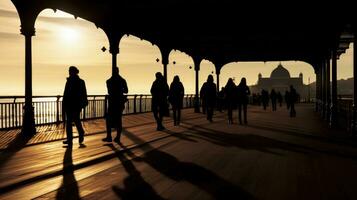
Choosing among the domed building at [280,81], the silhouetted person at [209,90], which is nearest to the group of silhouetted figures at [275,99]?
the silhouetted person at [209,90]

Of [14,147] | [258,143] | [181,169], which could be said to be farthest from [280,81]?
[181,169]

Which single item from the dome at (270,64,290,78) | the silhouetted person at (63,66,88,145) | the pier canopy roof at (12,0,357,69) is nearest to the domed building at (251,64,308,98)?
the dome at (270,64,290,78)

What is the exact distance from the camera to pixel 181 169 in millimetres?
7043

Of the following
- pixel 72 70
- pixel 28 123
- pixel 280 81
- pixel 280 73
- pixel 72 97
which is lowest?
pixel 28 123

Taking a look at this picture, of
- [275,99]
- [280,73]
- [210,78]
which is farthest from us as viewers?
[280,73]

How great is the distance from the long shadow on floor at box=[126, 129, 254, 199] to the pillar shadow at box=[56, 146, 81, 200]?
1.31 m

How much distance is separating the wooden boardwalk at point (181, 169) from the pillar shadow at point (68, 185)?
0.01 m

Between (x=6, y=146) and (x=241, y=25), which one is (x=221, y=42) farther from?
(x=6, y=146)

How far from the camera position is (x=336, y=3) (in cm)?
1361

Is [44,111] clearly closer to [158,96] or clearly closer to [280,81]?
[158,96]

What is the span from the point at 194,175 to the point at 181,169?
567 mm

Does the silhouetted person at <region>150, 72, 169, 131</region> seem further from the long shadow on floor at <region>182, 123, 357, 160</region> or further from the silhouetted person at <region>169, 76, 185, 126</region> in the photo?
the silhouetted person at <region>169, 76, 185, 126</region>

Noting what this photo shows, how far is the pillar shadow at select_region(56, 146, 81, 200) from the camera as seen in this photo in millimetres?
5188

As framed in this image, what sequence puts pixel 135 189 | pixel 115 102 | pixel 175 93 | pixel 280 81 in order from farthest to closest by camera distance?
pixel 280 81, pixel 175 93, pixel 115 102, pixel 135 189
